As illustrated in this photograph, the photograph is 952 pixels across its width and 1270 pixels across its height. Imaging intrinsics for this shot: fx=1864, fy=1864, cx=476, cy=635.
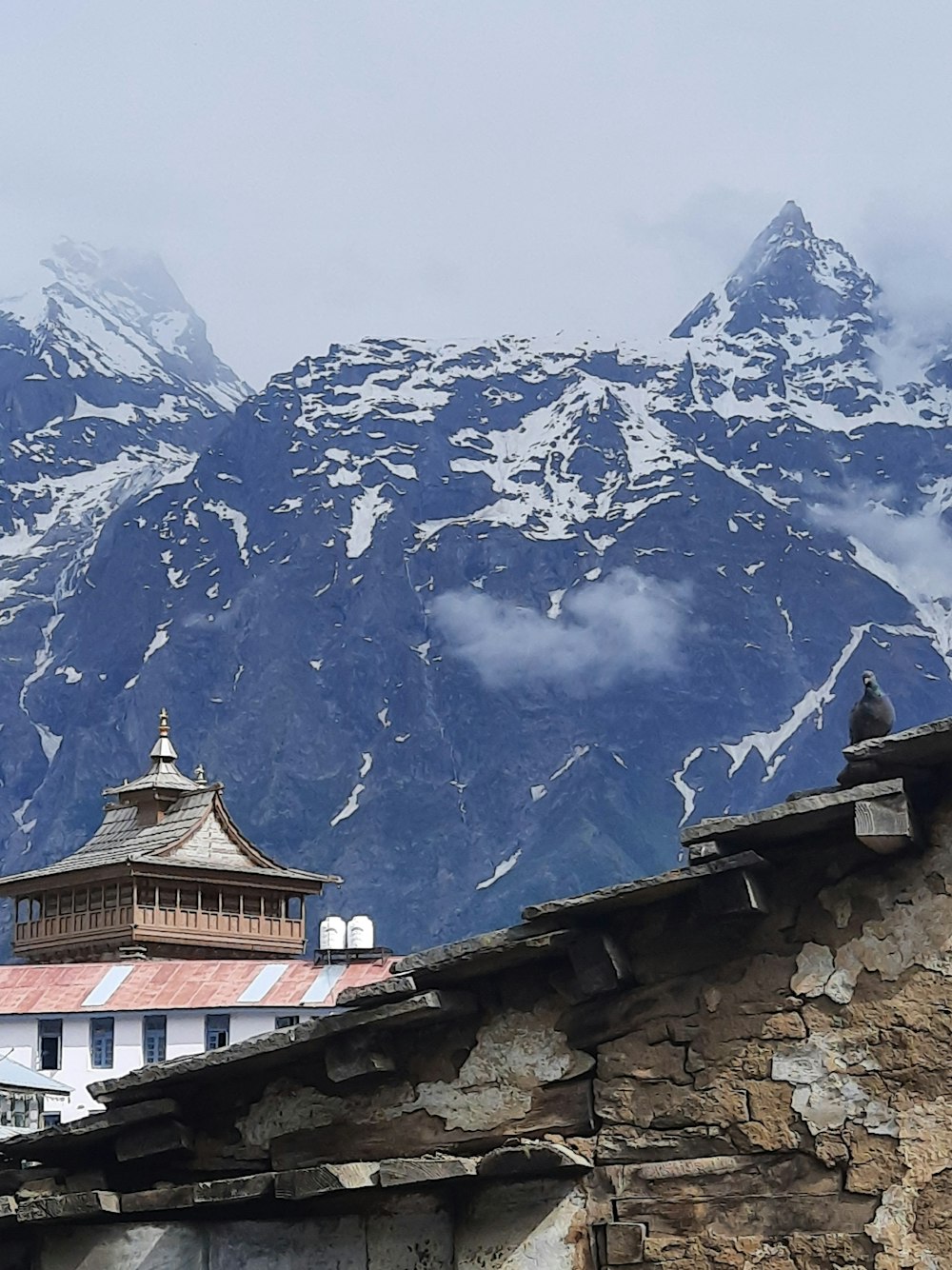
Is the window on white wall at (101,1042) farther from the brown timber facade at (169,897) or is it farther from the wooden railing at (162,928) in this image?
the wooden railing at (162,928)

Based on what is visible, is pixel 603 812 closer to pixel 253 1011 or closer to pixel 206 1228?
pixel 253 1011

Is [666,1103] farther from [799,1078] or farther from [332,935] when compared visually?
[332,935]

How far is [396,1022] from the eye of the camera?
10.6m

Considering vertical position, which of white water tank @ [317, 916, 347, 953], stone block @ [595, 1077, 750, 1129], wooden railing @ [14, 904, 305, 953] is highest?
wooden railing @ [14, 904, 305, 953]

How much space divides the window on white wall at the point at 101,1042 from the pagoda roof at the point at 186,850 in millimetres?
11083

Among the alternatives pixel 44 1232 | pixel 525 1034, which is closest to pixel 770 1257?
pixel 525 1034

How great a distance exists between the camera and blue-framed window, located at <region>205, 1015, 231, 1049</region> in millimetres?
56781

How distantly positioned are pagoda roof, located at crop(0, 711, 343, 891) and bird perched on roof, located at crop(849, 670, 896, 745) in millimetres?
59946

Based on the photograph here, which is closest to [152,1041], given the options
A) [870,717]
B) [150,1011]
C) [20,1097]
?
[150,1011]

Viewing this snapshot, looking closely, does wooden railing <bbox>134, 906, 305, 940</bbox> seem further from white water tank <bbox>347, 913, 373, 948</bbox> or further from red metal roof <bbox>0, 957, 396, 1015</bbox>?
red metal roof <bbox>0, 957, 396, 1015</bbox>

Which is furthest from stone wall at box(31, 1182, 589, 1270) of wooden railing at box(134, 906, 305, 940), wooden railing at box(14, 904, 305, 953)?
wooden railing at box(134, 906, 305, 940)

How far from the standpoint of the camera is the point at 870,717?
10312 mm

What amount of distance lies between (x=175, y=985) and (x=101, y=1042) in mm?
2879

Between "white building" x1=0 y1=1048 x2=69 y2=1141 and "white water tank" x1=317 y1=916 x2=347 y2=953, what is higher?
"white water tank" x1=317 y1=916 x2=347 y2=953
